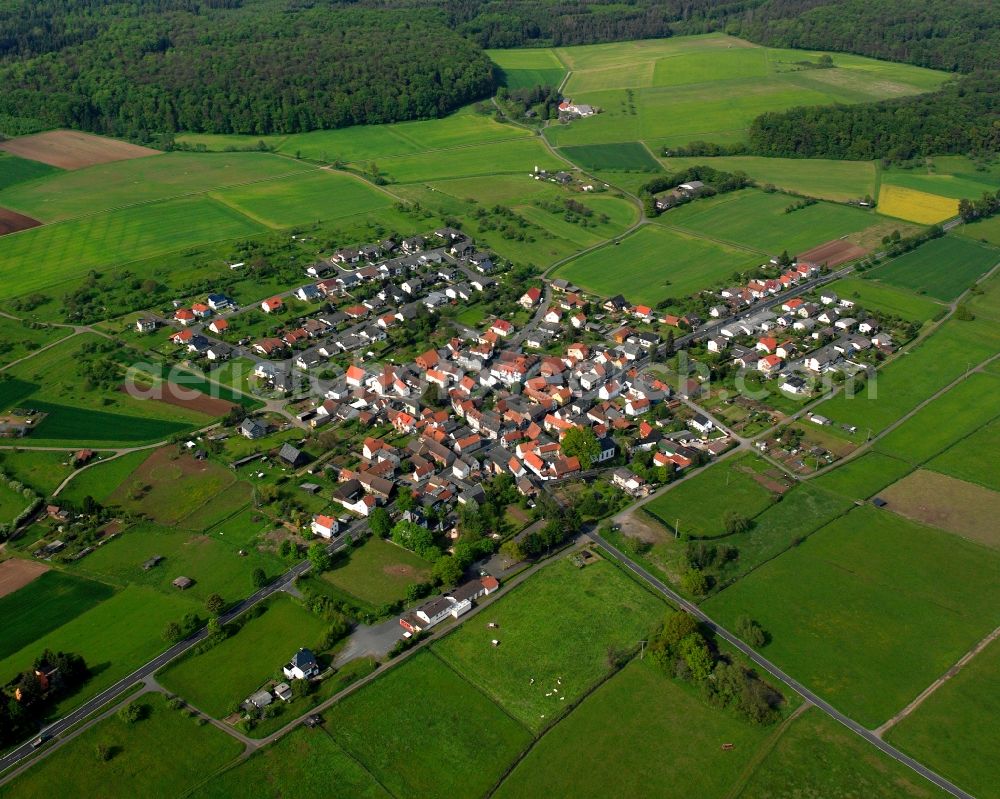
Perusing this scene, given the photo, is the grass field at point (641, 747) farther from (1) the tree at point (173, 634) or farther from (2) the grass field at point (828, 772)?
(1) the tree at point (173, 634)

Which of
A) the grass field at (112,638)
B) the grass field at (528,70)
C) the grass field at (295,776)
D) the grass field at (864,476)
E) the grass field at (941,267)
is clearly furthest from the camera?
the grass field at (528,70)

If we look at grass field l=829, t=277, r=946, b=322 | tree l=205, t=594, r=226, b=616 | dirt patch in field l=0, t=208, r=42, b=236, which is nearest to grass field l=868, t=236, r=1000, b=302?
grass field l=829, t=277, r=946, b=322

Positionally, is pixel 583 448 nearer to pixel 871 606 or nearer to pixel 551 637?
pixel 551 637

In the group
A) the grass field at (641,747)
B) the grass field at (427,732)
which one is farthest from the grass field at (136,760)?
the grass field at (641,747)

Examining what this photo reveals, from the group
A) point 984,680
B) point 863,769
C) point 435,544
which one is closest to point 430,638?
point 435,544

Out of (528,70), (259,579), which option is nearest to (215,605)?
(259,579)
